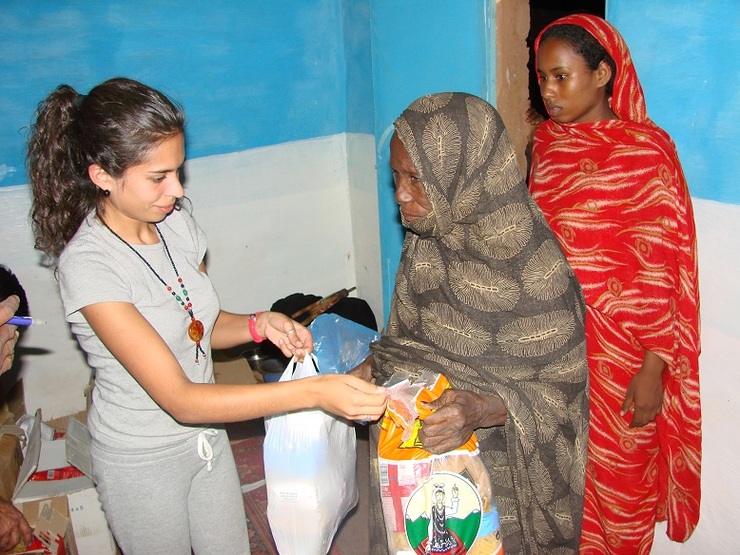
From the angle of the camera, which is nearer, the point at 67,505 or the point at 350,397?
the point at 350,397

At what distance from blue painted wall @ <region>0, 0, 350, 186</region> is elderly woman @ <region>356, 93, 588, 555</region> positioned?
221 centimetres

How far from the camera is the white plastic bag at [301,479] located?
1.93m

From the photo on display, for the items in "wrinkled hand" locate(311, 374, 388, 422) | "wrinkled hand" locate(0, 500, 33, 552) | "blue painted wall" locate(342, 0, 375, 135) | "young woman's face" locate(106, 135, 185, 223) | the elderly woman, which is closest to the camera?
"wrinkled hand" locate(311, 374, 388, 422)

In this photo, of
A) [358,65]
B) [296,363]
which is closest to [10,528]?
[296,363]

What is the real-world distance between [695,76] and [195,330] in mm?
1742

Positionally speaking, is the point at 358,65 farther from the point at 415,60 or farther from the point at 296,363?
the point at 296,363

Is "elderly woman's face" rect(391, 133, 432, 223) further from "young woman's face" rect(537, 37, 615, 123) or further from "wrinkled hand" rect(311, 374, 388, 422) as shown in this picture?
"young woman's face" rect(537, 37, 615, 123)

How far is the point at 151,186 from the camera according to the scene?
1.81 meters

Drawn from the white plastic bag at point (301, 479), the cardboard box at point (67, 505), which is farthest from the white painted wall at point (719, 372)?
the cardboard box at point (67, 505)

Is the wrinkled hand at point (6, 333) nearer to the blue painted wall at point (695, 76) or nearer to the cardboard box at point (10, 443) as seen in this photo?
the cardboard box at point (10, 443)

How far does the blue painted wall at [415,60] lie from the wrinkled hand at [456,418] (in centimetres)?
159

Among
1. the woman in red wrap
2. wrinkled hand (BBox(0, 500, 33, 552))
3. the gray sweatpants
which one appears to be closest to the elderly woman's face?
the woman in red wrap

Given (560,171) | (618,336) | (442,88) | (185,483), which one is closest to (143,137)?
(185,483)

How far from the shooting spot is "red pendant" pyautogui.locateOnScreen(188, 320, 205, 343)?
77.0 inches
